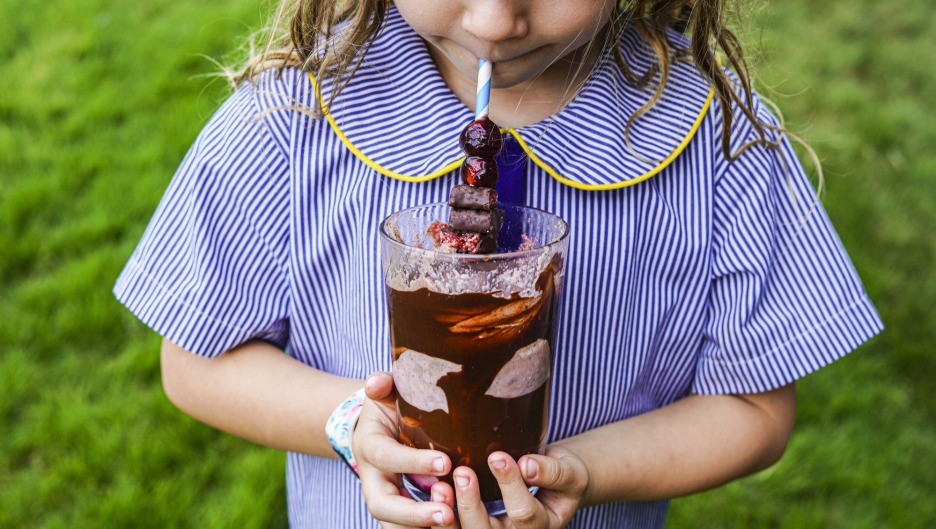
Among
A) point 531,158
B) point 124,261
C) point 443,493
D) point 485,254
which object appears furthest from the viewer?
point 124,261

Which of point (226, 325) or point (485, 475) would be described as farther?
point (226, 325)

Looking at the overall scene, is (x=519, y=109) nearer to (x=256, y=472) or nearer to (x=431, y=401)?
(x=431, y=401)

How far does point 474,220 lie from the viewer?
1.16 metres

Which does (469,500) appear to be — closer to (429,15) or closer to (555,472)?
(555,472)

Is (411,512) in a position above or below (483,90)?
below

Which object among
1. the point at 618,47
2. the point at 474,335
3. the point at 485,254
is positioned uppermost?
the point at 618,47

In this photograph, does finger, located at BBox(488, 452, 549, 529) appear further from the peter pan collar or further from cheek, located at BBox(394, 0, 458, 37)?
cheek, located at BBox(394, 0, 458, 37)

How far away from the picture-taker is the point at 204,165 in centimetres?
144

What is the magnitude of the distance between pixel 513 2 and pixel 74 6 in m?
3.72

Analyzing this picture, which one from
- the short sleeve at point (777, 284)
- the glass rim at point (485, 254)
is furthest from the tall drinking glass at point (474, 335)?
the short sleeve at point (777, 284)

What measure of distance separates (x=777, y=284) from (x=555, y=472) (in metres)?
0.50

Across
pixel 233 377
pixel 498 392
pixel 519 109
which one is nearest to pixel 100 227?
pixel 233 377

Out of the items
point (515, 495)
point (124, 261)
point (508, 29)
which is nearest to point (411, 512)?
point (515, 495)

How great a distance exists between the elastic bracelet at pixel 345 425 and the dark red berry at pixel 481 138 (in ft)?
1.35
